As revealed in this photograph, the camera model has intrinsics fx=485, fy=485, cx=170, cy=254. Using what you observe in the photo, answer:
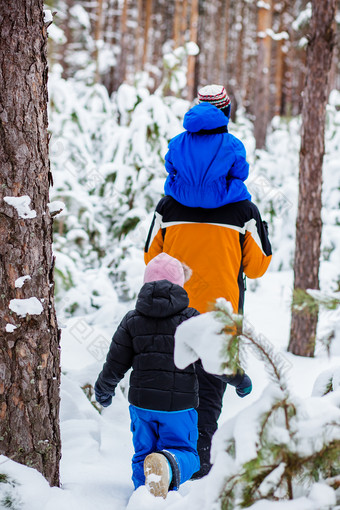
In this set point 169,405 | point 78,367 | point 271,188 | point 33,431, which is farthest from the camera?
point 271,188

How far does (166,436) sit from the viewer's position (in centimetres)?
237

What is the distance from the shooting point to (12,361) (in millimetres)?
1957

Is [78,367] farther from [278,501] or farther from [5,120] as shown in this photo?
[278,501]

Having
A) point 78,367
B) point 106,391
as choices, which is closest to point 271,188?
point 78,367

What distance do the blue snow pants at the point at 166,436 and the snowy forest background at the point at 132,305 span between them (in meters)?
0.13

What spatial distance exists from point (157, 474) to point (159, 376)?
44cm

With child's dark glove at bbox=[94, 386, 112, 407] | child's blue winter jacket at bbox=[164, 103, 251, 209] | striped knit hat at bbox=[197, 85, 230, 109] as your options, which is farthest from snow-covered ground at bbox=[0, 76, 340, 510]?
striped knit hat at bbox=[197, 85, 230, 109]

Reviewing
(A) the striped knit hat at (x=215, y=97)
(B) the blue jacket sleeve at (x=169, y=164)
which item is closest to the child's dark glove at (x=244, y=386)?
(B) the blue jacket sleeve at (x=169, y=164)

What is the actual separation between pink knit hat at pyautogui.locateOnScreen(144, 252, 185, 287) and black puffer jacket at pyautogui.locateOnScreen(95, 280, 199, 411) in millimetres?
73

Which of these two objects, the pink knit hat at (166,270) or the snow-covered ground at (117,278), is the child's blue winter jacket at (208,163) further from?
the snow-covered ground at (117,278)

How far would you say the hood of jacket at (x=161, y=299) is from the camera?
2.34 meters

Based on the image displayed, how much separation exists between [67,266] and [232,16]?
96.8ft

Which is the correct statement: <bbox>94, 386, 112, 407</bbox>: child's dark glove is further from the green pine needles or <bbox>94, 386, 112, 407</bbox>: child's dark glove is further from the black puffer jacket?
the green pine needles

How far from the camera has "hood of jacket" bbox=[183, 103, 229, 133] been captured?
8.49ft
